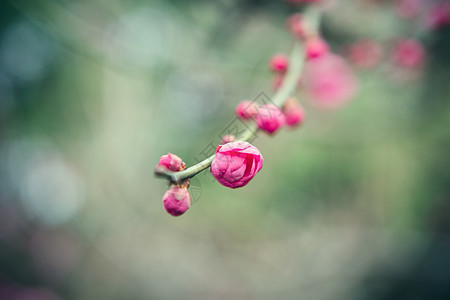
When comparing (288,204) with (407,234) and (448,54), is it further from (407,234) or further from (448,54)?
(448,54)

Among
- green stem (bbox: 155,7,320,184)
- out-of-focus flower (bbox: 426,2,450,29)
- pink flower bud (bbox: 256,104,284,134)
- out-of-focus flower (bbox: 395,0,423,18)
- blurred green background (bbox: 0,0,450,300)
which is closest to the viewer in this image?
green stem (bbox: 155,7,320,184)

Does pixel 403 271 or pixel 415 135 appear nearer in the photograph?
pixel 403 271

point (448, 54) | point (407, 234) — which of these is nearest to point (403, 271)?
point (407, 234)

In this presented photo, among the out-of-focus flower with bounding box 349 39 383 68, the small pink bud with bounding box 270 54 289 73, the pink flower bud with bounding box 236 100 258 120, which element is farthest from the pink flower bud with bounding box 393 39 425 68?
the pink flower bud with bounding box 236 100 258 120

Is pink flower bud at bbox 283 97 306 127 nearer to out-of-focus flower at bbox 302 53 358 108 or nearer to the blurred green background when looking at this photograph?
out-of-focus flower at bbox 302 53 358 108

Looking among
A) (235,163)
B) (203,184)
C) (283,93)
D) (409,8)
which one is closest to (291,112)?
(283,93)

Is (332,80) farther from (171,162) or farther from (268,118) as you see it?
(171,162)
